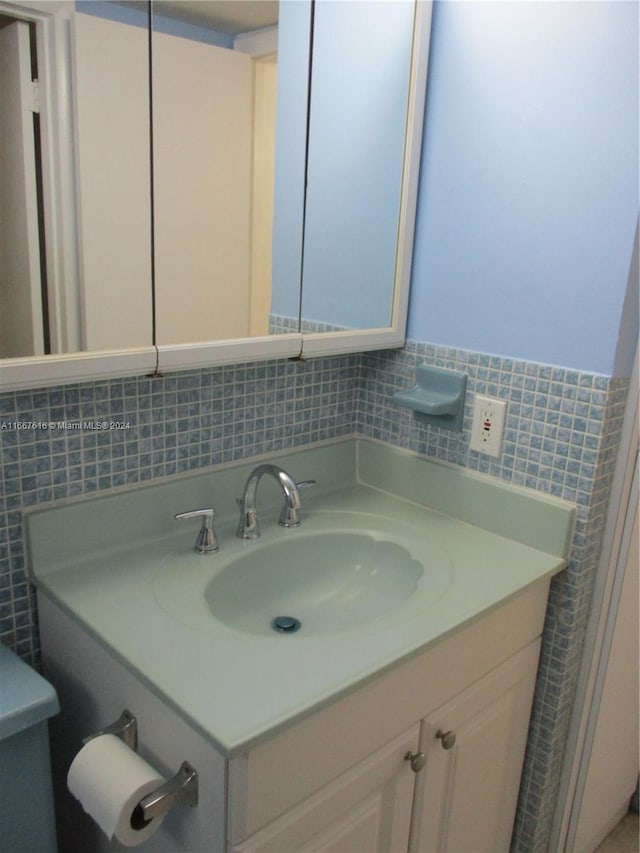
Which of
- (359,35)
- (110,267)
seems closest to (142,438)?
(110,267)

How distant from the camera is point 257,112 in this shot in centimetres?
120

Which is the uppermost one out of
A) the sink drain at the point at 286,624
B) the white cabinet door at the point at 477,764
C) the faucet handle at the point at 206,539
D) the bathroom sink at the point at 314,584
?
the faucet handle at the point at 206,539

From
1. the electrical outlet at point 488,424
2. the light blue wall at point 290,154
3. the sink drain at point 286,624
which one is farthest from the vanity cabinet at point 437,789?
the light blue wall at point 290,154

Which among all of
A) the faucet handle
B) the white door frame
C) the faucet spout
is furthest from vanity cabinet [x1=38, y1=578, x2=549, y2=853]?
the white door frame

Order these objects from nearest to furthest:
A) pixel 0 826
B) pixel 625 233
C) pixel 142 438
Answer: pixel 0 826 < pixel 625 233 < pixel 142 438

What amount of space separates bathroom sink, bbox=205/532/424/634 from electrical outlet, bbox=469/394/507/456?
263 millimetres

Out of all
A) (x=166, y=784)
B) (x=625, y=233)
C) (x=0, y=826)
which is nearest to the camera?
(x=166, y=784)

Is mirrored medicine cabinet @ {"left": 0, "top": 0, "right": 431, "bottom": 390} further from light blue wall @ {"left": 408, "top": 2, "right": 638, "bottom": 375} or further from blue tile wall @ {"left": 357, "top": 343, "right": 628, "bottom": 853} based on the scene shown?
blue tile wall @ {"left": 357, "top": 343, "right": 628, "bottom": 853}

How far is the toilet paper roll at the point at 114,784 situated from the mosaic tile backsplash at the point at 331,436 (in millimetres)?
334

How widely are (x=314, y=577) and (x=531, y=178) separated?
84 centimetres

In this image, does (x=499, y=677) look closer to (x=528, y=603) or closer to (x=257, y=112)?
(x=528, y=603)

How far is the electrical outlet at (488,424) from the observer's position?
1.37 metres

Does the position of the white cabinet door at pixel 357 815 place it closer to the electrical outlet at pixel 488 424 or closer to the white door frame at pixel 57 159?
the electrical outlet at pixel 488 424

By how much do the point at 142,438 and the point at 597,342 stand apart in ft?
2.68
